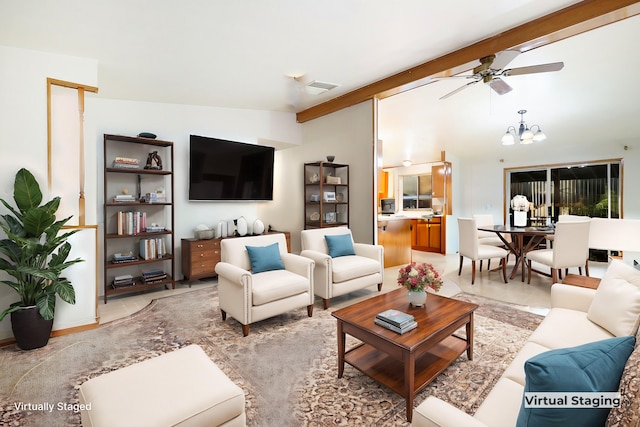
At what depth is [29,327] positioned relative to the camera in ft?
8.19

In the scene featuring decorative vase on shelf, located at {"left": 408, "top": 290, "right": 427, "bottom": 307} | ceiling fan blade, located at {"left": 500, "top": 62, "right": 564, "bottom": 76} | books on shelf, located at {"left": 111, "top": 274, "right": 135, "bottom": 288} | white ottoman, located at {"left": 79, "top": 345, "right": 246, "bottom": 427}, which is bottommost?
books on shelf, located at {"left": 111, "top": 274, "right": 135, "bottom": 288}

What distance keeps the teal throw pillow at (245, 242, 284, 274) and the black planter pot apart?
5.98 feet

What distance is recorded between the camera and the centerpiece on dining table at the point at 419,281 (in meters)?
2.22

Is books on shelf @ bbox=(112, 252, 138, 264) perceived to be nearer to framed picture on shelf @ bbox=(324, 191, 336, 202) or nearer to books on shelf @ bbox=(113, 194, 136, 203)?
books on shelf @ bbox=(113, 194, 136, 203)

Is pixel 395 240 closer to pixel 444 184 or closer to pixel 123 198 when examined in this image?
pixel 444 184

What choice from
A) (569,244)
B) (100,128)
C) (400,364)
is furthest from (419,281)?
(100,128)

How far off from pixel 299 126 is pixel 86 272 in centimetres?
418

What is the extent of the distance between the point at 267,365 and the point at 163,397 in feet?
3.61

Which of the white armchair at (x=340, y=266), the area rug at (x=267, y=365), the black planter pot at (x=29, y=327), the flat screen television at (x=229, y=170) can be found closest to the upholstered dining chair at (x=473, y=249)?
the area rug at (x=267, y=365)

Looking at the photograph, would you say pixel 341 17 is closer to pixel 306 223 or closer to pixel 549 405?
pixel 549 405

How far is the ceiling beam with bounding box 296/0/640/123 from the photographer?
252 cm

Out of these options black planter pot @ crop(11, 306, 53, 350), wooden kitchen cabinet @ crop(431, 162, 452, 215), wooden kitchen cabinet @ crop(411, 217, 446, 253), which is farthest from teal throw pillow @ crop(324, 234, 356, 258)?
wooden kitchen cabinet @ crop(431, 162, 452, 215)

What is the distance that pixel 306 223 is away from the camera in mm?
5379

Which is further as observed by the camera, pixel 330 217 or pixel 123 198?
pixel 330 217
